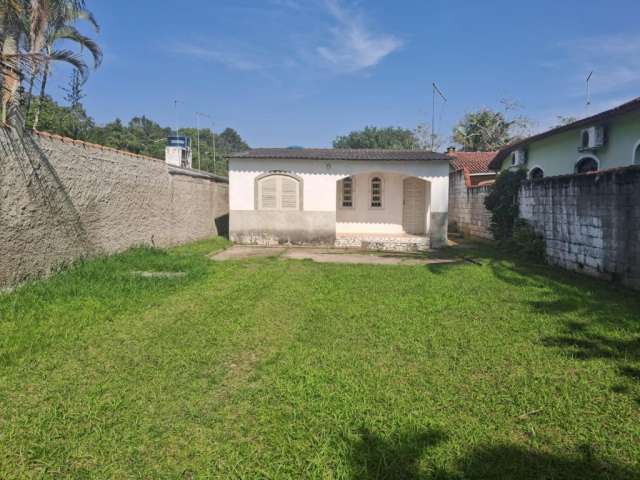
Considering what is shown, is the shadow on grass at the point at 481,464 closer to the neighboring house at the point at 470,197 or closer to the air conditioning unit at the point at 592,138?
the air conditioning unit at the point at 592,138

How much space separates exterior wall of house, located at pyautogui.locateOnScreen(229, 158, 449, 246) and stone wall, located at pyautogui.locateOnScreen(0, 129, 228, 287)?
219 cm

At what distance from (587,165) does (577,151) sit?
20.0 inches

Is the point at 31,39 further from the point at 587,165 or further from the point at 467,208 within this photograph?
the point at 587,165

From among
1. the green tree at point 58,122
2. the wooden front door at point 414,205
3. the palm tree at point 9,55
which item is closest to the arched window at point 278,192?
the wooden front door at point 414,205

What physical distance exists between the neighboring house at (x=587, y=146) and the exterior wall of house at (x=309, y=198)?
12.0ft

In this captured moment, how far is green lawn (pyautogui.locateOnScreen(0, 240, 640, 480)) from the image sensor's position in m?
2.47

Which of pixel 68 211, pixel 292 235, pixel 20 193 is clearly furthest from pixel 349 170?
pixel 20 193

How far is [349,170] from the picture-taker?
44.4 feet

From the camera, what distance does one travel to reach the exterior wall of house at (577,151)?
34.0ft

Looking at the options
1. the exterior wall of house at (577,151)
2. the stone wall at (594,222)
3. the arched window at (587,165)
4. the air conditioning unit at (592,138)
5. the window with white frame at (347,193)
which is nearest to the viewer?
the stone wall at (594,222)

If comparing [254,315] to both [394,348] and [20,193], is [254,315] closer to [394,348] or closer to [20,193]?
[394,348]

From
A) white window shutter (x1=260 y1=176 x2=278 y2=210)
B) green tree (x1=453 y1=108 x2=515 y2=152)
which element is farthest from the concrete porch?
green tree (x1=453 y1=108 x2=515 y2=152)

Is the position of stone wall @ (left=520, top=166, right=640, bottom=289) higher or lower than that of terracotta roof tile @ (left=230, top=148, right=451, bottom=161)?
lower

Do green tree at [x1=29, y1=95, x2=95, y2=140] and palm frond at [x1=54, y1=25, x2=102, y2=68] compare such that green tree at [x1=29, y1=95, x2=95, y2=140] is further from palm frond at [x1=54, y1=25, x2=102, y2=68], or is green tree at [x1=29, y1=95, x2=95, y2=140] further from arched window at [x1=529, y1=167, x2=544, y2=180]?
arched window at [x1=529, y1=167, x2=544, y2=180]
